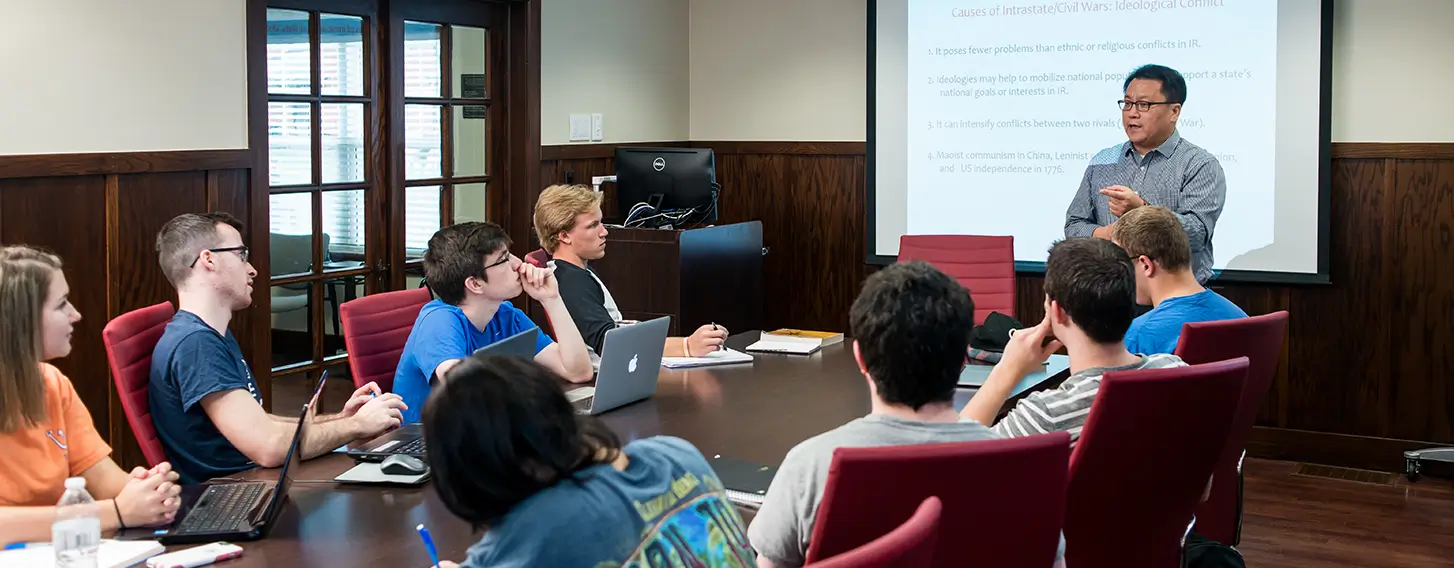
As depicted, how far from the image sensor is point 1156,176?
5.25m

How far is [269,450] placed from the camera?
2775 millimetres

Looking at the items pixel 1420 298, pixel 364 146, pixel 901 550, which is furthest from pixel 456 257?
pixel 1420 298

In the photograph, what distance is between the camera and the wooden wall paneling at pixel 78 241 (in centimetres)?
405

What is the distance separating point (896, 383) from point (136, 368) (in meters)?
1.84

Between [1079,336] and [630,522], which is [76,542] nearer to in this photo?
[630,522]

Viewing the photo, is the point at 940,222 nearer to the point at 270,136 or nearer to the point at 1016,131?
the point at 1016,131

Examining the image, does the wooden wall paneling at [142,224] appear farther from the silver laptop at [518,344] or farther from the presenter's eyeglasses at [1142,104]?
the presenter's eyeglasses at [1142,104]

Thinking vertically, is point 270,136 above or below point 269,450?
above

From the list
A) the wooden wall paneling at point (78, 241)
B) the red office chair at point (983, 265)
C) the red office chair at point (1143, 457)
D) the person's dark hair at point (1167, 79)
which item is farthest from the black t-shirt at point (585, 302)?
the person's dark hair at point (1167, 79)

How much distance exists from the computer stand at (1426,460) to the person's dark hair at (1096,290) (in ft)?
11.4

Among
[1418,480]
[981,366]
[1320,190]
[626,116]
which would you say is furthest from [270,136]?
[1418,480]

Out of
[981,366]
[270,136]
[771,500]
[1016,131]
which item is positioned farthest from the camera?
[1016,131]

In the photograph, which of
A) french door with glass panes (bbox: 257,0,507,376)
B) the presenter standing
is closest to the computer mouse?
french door with glass panes (bbox: 257,0,507,376)

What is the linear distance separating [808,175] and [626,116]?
3.24ft
